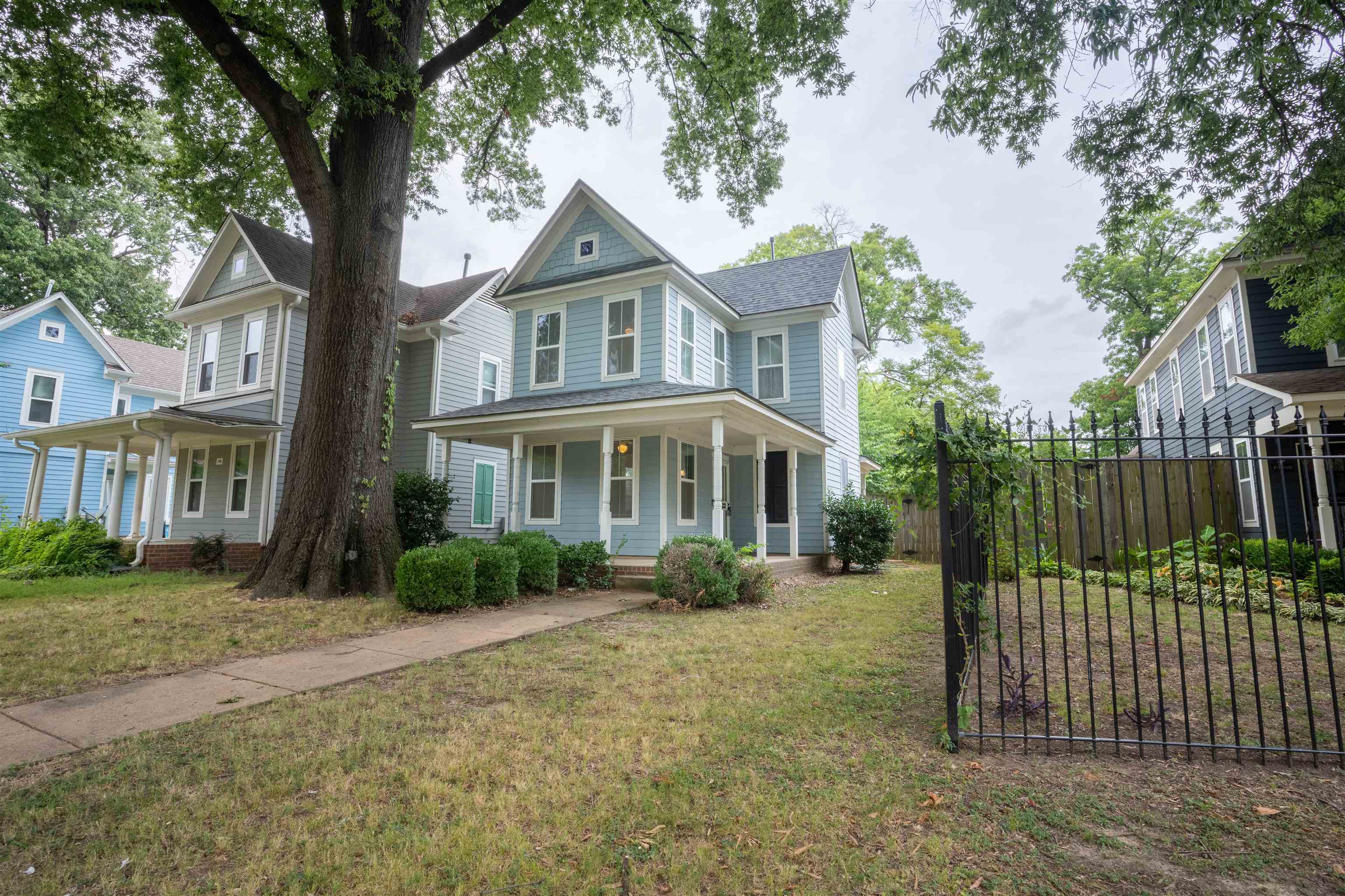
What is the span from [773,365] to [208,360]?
14.3m

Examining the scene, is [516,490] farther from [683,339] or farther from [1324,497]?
[1324,497]

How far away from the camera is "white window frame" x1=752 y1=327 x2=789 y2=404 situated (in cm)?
1497

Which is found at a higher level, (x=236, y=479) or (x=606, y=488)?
(x=236, y=479)

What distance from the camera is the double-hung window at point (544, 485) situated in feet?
44.6

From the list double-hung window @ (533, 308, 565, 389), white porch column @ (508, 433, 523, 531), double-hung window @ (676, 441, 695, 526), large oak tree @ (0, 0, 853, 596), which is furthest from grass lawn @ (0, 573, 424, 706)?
double-hung window @ (533, 308, 565, 389)

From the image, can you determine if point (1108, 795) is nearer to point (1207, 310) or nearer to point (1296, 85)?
point (1296, 85)

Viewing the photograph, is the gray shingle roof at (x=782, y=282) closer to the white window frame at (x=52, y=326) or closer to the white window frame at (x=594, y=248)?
the white window frame at (x=594, y=248)

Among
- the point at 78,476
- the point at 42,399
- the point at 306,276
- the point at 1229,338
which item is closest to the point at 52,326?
the point at 42,399

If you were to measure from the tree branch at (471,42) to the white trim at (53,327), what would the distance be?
17.8 meters

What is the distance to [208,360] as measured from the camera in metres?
15.9

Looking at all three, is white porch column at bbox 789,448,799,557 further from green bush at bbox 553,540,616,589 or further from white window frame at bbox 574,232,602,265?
white window frame at bbox 574,232,602,265

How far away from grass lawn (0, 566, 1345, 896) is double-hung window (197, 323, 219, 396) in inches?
575

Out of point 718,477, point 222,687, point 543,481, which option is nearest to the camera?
point 222,687

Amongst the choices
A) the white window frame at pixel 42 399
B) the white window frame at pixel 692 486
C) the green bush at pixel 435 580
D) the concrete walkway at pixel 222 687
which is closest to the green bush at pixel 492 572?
the green bush at pixel 435 580
